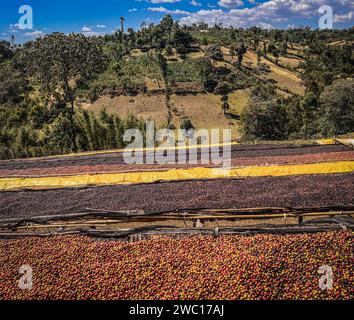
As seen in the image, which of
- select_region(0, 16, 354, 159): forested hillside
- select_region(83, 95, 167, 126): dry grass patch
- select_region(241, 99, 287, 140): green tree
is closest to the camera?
select_region(0, 16, 354, 159): forested hillside

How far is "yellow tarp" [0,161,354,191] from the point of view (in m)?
13.4

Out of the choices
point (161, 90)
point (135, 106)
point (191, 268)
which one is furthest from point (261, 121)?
point (191, 268)

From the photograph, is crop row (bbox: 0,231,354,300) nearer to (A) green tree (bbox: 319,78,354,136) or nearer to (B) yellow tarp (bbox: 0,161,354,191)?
(B) yellow tarp (bbox: 0,161,354,191)

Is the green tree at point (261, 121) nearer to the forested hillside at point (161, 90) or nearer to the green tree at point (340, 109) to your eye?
the forested hillside at point (161, 90)

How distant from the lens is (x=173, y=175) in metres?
13.9

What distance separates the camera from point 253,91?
136 feet

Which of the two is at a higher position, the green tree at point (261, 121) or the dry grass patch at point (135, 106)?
the dry grass patch at point (135, 106)

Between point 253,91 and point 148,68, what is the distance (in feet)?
55.6

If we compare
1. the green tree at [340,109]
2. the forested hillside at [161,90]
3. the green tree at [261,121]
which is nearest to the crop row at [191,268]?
the forested hillside at [161,90]

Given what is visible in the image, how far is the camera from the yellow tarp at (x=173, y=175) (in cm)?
1341

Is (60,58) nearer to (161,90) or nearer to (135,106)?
(135,106)

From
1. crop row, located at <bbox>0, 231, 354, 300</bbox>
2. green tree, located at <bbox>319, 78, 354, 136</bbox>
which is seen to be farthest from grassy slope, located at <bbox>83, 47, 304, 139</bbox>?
crop row, located at <bbox>0, 231, 354, 300</bbox>
